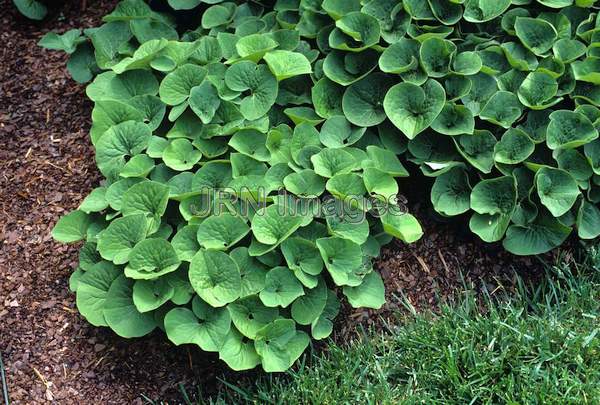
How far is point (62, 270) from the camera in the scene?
3.14 metres

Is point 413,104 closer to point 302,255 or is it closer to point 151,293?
point 302,255

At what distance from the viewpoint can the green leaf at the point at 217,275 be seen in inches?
108

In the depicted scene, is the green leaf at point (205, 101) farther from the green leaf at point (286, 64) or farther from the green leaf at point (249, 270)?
the green leaf at point (249, 270)

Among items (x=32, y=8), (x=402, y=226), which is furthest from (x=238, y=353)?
(x=32, y=8)

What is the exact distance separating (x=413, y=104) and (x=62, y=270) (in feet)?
5.13

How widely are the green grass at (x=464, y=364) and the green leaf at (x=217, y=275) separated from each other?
0.37 m

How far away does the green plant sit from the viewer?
3854mm

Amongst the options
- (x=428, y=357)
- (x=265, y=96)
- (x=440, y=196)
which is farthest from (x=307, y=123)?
(x=428, y=357)

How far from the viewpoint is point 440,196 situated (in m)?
3.13

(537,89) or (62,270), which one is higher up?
(537,89)

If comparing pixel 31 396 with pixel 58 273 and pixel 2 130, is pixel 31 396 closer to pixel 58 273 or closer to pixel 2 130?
pixel 58 273

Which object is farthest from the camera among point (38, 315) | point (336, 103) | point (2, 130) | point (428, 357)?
point (2, 130)

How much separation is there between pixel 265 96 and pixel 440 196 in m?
0.81

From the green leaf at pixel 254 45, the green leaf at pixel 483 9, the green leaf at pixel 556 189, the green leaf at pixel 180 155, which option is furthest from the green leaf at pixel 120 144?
the green leaf at pixel 556 189
